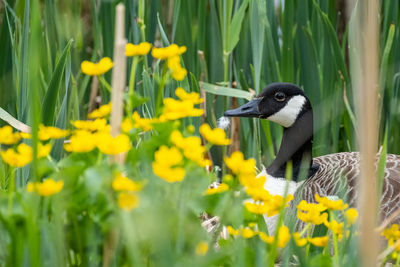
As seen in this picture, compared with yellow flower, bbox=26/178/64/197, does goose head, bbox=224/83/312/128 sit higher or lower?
lower

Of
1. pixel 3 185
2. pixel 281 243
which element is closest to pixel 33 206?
pixel 281 243

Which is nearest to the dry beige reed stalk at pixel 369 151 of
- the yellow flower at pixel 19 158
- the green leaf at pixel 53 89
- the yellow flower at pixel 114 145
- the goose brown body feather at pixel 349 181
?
the yellow flower at pixel 114 145

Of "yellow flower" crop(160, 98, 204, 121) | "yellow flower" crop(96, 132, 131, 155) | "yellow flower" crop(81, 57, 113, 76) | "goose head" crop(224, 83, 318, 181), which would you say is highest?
"yellow flower" crop(81, 57, 113, 76)

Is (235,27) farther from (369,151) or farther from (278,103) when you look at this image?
(369,151)

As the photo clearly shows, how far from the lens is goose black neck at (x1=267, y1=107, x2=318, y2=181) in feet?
10.4

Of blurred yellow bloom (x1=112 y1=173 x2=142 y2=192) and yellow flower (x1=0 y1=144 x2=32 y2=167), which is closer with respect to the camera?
blurred yellow bloom (x1=112 y1=173 x2=142 y2=192)

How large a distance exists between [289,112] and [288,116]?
3 centimetres

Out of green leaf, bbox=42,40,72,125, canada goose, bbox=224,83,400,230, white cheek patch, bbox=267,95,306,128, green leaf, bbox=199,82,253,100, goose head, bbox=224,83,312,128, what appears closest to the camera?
green leaf, bbox=42,40,72,125

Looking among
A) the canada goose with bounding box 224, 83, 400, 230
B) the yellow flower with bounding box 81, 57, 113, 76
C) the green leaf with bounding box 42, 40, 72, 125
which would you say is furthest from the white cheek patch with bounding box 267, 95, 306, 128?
the yellow flower with bounding box 81, 57, 113, 76

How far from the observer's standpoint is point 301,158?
3264mm

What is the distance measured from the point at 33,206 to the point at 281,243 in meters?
0.53

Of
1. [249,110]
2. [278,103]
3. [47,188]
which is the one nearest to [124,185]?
[47,188]

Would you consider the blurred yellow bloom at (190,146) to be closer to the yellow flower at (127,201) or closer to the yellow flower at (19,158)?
the yellow flower at (127,201)

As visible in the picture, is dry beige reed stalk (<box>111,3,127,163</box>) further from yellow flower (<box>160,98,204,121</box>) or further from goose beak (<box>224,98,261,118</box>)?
goose beak (<box>224,98,261,118</box>)
